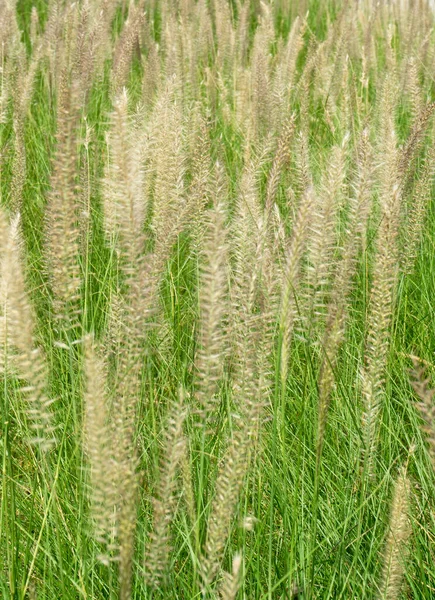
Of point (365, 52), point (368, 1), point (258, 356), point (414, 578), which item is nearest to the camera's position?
point (258, 356)

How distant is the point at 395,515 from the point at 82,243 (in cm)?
125

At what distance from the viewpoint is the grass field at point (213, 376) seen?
1.19 m

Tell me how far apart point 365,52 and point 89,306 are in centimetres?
223

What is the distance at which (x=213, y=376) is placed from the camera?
1247 mm

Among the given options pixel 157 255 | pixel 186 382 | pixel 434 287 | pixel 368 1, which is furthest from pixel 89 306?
pixel 368 1

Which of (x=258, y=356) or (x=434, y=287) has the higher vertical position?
(x=258, y=356)

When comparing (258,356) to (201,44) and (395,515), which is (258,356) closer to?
(395,515)

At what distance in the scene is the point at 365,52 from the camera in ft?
12.9

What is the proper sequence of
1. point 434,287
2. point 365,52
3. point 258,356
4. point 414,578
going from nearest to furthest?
point 258,356 < point 414,578 < point 434,287 < point 365,52

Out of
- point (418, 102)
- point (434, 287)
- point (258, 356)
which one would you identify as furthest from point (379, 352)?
point (418, 102)

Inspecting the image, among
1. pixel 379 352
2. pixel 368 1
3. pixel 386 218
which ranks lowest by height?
pixel 379 352

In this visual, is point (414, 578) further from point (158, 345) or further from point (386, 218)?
point (158, 345)

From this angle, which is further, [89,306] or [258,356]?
[89,306]

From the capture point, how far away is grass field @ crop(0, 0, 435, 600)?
1.19m
